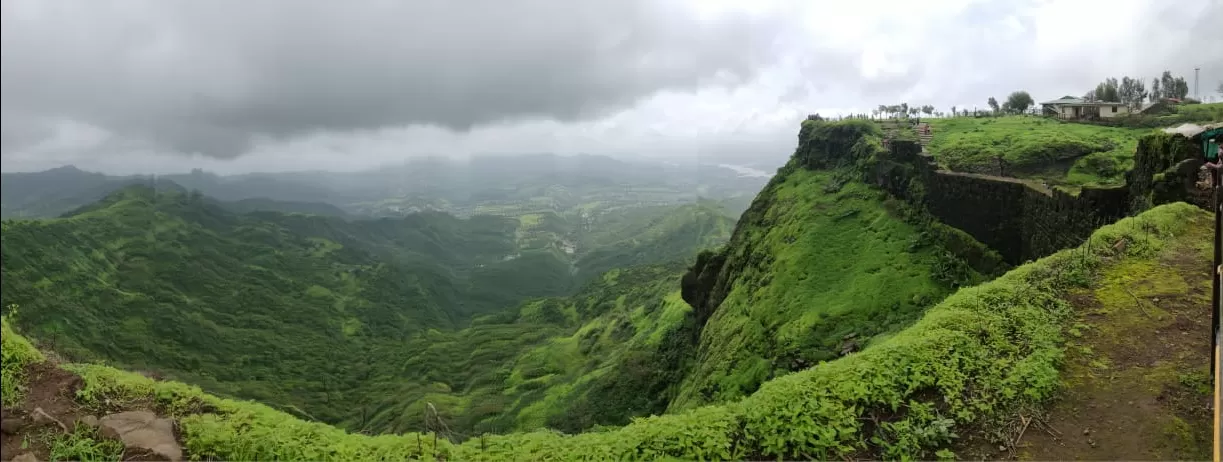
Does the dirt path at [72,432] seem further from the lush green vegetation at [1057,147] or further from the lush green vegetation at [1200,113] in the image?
the lush green vegetation at [1200,113]

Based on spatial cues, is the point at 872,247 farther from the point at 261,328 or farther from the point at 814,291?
the point at 261,328

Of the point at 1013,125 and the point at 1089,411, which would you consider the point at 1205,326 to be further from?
the point at 1013,125

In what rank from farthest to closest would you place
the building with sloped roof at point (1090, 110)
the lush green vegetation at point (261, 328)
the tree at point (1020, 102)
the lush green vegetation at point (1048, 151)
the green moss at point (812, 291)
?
the lush green vegetation at point (261, 328) → the tree at point (1020, 102) → the building with sloped roof at point (1090, 110) → the lush green vegetation at point (1048, 151) → the green moss at point (812, 291)

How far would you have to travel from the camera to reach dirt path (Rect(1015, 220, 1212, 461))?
9.20 m

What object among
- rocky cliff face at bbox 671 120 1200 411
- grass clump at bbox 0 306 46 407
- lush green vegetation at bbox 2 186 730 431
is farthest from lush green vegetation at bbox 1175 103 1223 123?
grass clump at bbox 0 306 46 407

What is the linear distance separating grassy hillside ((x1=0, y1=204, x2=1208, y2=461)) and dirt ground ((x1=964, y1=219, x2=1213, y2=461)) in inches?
12.8

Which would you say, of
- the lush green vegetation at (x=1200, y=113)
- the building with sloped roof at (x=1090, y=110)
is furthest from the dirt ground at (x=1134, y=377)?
the building with sloped roof at (x=1090, y=110)

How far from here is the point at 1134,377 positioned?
10.6 metres

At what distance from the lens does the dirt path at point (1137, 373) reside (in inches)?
362

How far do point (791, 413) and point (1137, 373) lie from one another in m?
6.82

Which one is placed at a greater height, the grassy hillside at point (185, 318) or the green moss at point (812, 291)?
the green moss at point (812, 291)

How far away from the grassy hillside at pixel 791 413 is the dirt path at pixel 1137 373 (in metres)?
0.35

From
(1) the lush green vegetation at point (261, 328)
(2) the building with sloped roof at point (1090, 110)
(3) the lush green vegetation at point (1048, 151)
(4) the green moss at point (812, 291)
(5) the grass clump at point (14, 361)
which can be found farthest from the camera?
(1) the lush green vegetation at point (261, 328)

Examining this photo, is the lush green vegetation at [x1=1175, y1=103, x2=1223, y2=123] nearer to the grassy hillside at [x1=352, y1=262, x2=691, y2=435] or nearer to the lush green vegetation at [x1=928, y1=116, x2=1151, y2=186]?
→ the lush green vegetation at [x1=928, y1=116, x2=1151, y2=186]
